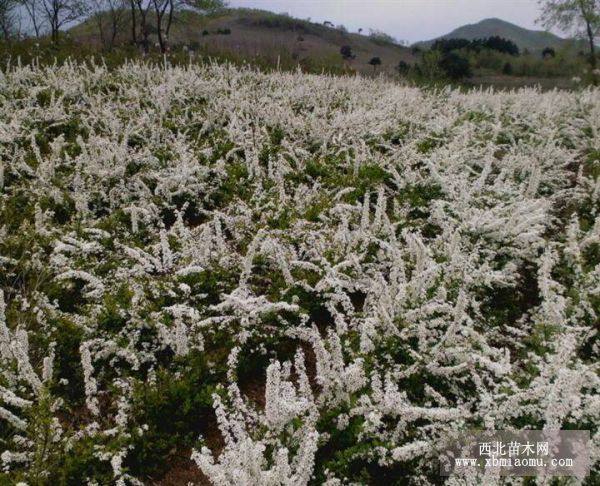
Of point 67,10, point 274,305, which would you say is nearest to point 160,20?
point 67,10

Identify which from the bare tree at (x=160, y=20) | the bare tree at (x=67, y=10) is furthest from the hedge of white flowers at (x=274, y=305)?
the bare tree at (x=67, y=10)

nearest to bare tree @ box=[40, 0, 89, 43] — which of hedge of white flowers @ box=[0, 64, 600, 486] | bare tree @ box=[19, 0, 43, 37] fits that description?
bare tree @ box=[19, 0, 43, 37]

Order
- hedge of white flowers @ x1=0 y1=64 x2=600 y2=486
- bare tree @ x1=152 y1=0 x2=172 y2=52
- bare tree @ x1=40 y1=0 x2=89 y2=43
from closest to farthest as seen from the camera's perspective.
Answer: hedge of white flowers @ x1=0 y1=64 x2=600 y2=486, bare tree @ x1=152 y1=0 x2=172 y2=52, bare tree @ x1=40 y1=0 x2=89 y2=43

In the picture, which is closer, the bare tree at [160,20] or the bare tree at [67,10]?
the bare tree at [160,20]

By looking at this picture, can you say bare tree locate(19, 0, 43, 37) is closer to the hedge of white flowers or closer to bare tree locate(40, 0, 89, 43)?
bare tree locate(40, 0, 89, 43)

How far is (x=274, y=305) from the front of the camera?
13.4 feet

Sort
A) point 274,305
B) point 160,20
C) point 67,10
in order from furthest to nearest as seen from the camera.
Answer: point 67,10 → point 160,20 → point 274,305

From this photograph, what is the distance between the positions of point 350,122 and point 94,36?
48.3m

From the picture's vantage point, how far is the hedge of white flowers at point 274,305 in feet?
10.3

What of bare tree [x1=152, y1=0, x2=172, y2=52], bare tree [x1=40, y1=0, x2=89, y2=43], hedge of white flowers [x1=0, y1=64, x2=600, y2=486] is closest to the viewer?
hedge of white flowers [x1=0, y1=64, x2=600, y2=486]

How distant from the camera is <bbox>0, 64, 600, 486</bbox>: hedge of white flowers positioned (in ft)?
10.3

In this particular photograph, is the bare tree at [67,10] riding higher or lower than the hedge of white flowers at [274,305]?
higher

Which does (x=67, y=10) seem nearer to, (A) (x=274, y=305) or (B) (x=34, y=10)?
(B) (x=34, y=10)

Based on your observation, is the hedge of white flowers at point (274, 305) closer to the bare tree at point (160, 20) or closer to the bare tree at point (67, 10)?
the bare tree at point (160, 20)
